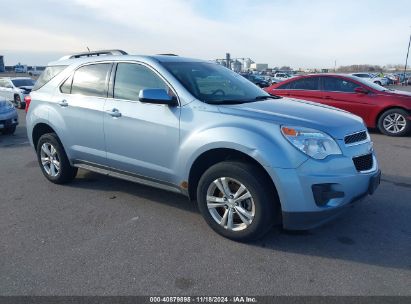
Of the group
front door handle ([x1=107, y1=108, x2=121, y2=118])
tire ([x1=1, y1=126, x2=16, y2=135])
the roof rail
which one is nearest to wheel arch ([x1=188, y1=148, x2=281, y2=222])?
front door handle ([x1=107, y1=108, x2=121, y2=118])

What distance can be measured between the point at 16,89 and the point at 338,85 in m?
14.3

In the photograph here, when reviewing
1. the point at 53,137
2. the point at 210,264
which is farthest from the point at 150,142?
the point at 53,137

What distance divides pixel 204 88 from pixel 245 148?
1067 millimetres

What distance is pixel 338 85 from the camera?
9.31 meters

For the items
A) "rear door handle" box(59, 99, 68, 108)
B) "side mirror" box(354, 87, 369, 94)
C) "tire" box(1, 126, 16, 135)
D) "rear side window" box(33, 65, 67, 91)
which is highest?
"rear side window" box(33, 65, 67, 91)

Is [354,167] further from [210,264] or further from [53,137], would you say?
[53,137]

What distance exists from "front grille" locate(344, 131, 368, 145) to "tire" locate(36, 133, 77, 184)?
12.1 ft

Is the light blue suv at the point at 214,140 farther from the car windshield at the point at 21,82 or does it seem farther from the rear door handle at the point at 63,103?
the car windshield at the point at 21,82

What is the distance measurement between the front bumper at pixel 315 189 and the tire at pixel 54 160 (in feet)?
10.4

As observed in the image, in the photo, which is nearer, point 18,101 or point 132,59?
point 132,59

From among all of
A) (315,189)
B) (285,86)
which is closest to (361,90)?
(285,86)

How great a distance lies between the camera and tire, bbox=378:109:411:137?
857cm

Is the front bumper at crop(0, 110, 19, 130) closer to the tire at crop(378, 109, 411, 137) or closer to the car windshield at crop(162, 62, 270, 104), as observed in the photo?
the car windshield at crop(162, 62, 270, 104)

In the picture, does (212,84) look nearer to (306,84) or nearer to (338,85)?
(338,85)
